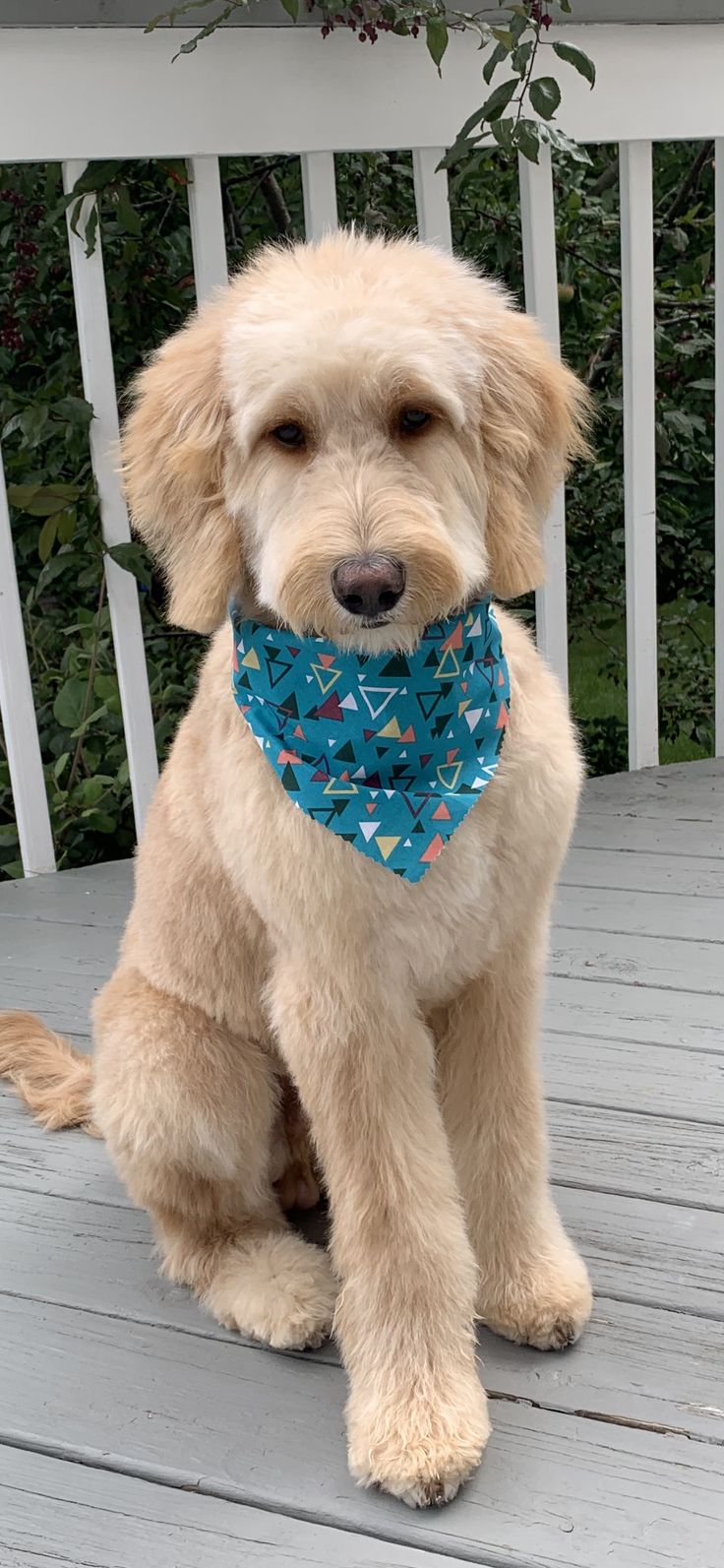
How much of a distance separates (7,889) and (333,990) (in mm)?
1636

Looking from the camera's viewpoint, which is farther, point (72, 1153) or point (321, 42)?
point (321, 42)

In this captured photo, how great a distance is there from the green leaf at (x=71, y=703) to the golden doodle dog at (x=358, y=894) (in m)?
1.55

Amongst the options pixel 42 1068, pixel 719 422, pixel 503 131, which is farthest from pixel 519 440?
pixel 719 422

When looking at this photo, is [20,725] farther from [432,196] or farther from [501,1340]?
[501,1340]

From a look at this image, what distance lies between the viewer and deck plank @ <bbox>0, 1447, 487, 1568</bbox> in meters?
1.31

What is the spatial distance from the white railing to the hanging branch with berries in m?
0.07

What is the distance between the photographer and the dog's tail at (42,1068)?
6.80 feet

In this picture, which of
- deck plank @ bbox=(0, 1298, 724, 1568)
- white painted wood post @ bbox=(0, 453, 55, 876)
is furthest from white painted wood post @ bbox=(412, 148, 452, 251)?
deck plank @ bbox=(0, 1298, 724, 1568)

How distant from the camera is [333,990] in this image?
4.65 ft

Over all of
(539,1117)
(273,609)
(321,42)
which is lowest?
(539,1117)

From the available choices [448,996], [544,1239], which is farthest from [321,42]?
[544,1239]

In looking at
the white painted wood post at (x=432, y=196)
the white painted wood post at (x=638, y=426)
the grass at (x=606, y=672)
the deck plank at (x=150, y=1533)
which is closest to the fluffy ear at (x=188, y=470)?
the deck plank at (x=150, y=1533)

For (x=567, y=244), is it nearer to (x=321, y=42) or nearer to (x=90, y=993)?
(x=321, y=42)

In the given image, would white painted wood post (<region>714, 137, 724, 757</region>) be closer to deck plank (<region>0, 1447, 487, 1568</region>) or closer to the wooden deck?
the wooden deck
